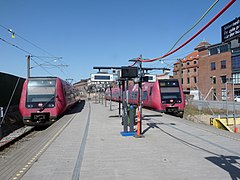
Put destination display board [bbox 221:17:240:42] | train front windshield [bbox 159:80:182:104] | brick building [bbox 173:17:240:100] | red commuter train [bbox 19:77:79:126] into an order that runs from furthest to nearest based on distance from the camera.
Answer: brick building [bbox 173:17:240:100] → train front windshield [bbox 159:80:182:104] → red commuter train [bbox 19:77:79:126] → destination display board [bbox 221:17:240:42]

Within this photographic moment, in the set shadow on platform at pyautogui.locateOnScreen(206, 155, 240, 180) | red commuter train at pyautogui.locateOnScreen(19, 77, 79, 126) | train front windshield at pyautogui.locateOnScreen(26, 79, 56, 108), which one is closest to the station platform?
shadow on platform at pyautogui.locateOnScreen(206, 155, 240, 180)

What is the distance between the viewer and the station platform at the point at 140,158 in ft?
17.8

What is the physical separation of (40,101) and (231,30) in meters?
12.1

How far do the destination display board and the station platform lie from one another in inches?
108

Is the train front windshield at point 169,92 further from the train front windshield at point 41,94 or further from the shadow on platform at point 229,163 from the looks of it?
the shadow on platform at point 229,163

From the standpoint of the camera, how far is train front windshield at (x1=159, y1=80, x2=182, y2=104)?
66.8ft

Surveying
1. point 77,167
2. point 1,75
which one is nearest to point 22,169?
point 77,167

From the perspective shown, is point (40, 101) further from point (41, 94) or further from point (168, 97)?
point (168, 97)

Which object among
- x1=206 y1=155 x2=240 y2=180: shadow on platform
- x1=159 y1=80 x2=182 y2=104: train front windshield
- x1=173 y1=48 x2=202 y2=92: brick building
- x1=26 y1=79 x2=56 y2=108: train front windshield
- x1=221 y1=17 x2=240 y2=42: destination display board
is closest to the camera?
x1=221 y1=17 x2=240 y2=42: destination display board

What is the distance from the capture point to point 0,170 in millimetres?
5953

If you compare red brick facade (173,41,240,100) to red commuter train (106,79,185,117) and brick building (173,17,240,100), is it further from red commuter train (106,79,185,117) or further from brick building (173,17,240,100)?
red commuter train (106,79,185,117)

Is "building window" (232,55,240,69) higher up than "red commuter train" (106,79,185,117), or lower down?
higher up

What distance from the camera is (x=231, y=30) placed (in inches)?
202

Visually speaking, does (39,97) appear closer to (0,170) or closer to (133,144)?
(133,144)
